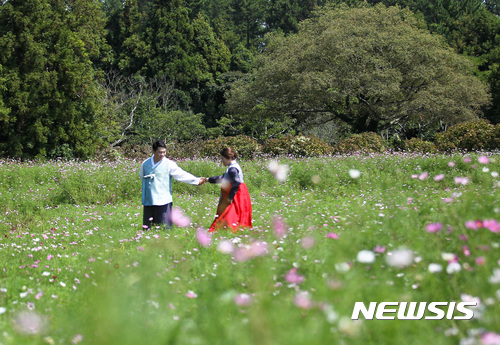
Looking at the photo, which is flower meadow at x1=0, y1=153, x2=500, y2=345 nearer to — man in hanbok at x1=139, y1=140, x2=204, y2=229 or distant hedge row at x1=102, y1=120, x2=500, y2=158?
man in hanbok at x1=139, y1=140, x2=204, y2=229

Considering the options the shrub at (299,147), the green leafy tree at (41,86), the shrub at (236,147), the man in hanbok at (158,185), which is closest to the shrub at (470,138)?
the shrub at (299,147)

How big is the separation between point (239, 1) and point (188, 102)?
1855 centimetres

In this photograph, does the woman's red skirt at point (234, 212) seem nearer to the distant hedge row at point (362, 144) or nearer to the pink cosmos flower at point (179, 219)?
the pink cosmos flower at point (179, 219)

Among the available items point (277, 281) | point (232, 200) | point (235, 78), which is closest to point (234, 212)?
point (232, 200)

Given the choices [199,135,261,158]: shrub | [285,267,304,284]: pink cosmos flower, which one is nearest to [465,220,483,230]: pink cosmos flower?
[285,267,304,284]: pink cosmos flower

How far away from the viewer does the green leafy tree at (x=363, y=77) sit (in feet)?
62.9

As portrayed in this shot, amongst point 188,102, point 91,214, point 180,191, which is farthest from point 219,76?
point 91,214

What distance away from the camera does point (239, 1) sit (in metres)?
45.3

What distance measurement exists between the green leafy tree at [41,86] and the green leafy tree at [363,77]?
321 inches

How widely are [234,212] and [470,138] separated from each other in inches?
430

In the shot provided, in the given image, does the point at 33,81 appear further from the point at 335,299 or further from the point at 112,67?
the point at 335,299

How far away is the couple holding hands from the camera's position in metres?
5.81

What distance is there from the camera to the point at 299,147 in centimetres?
1512

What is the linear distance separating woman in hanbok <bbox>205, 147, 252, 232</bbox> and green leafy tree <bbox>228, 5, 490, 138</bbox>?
13601 millimetres
